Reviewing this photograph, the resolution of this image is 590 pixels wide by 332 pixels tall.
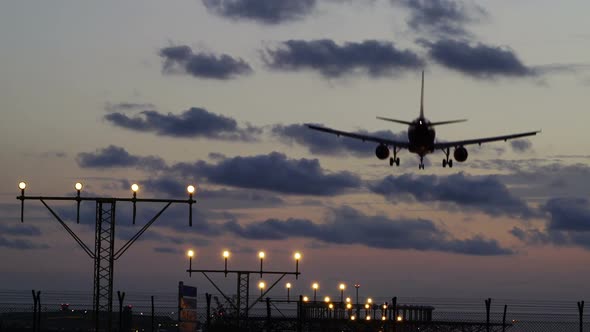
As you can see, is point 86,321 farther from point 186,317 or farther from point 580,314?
point 580,314

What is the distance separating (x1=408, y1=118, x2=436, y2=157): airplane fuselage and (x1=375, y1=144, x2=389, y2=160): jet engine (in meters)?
2.24

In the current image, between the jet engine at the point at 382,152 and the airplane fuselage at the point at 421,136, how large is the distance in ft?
7.36

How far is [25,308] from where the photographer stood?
66375 mm

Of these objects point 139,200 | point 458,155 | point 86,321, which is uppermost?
point 458,155

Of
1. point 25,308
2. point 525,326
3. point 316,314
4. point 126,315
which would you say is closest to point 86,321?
point 316,314

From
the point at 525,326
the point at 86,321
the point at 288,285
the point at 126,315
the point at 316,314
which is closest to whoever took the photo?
the point at 525,326

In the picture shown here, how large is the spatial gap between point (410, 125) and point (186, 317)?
94.0ft

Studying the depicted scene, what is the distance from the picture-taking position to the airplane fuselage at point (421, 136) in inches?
3910

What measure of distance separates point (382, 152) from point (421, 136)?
3.60 m

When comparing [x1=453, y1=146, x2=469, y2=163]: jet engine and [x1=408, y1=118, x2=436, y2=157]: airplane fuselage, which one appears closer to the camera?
[x1=408, y1=118, x2=436, y2=157]: airplane fuselage

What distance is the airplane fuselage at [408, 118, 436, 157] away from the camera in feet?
326

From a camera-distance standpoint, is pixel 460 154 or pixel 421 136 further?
pixel 460 154

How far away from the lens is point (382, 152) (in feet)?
328

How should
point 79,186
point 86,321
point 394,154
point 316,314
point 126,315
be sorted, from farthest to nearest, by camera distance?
point 86,321 < point 316,314 < point 394,154 < point 126,315 < point 79,186
